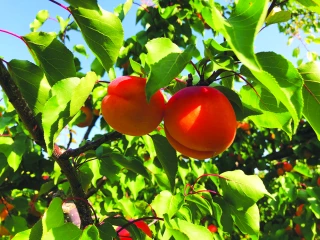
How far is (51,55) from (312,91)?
52cm

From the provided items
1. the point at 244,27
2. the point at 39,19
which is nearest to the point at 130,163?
the point at 244,27

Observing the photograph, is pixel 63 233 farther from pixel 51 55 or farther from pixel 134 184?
pixel 134 184

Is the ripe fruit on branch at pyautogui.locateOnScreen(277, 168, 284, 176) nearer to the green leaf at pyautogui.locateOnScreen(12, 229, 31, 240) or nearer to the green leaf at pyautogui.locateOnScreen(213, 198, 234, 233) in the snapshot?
the green leaf at pyautogui.locateOnScreen(213, 198, 234, 233)

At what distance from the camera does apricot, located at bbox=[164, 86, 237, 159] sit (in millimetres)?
663

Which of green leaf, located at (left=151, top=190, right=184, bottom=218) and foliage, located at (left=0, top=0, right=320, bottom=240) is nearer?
foliage, located at (left=0, top=0, right=320, bottom=240)

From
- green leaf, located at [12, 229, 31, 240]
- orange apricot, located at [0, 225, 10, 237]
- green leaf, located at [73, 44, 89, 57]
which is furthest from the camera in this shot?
green leaf, located at [73, 44, 89, 57]

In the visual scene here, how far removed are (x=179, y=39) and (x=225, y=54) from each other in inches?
74.3

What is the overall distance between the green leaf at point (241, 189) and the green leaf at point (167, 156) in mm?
146

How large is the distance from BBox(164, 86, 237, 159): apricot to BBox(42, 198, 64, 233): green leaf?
0.29 metres

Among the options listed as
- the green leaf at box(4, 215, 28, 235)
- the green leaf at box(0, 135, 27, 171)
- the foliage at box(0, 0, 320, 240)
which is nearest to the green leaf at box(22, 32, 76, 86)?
the foliage at box(0, 0, 320, 240)

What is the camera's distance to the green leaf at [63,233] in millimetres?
664

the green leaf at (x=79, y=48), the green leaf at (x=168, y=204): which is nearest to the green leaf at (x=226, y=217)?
the green leaf at (x=168, y=204)

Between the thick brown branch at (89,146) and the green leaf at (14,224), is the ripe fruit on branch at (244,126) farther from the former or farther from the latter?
the thick brown branch at (89,146)

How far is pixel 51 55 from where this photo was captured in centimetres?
73
